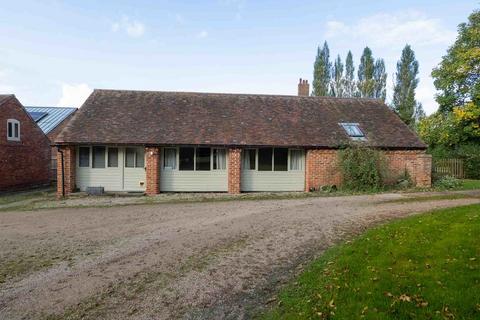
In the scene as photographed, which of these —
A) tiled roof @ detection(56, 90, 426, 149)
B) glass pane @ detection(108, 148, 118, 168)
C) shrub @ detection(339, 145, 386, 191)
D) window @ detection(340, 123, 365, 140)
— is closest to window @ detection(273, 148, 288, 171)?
tiled roof @ detection(56, 90, 426, 149)

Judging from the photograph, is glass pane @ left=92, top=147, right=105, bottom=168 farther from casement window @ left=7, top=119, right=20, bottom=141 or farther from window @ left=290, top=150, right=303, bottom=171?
window @ left=290, top=150, right=303, bottom=171

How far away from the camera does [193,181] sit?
705 inches

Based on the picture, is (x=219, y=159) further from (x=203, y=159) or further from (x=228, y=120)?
(x=228, y=120)

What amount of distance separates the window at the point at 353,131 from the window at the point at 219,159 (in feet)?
21.0

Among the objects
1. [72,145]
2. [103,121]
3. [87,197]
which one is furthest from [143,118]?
[87,197]

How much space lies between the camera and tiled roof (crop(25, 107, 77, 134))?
27.8 m

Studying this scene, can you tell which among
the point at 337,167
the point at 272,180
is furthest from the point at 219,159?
the point at 337,167

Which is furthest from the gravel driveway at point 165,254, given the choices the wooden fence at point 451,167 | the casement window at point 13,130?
the wooden fence at point 451,167

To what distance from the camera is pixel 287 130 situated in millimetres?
18641

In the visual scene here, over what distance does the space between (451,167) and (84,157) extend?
73.8 ft

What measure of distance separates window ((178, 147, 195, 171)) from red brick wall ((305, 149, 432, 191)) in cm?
561

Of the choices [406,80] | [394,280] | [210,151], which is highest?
[406,80]

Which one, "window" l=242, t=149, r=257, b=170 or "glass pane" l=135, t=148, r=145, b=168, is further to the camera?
"window" l=242, t=149, r=257, b=170

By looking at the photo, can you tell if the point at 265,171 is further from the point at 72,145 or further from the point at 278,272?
the point at 278,272
